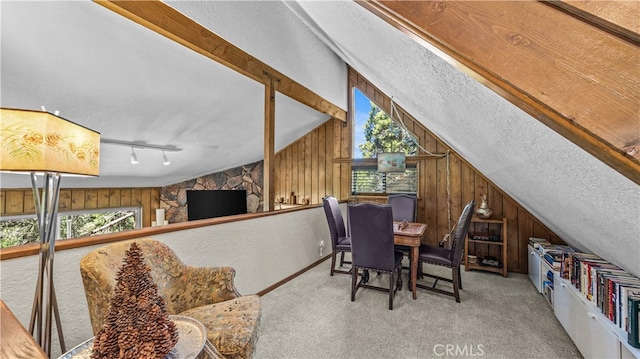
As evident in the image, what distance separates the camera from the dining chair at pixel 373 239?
250cm

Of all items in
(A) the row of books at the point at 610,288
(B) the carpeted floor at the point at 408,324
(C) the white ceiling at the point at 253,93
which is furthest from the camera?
(B) the carpeted floor at the point at 408,324

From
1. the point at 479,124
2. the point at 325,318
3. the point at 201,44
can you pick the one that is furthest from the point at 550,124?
the point at 201,44

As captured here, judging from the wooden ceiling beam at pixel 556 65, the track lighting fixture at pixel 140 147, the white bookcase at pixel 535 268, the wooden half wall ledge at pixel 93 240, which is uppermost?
the track lighting fixture at pixel 140 147

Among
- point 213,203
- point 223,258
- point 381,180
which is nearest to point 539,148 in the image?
point 223,258

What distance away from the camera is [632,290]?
1348 mm

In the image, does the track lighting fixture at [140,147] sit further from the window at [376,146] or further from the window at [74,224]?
the window at [376,146]

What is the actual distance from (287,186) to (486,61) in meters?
5.13

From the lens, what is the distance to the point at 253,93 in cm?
331

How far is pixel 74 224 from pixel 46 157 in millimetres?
4751

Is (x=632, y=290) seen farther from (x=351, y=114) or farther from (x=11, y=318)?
(x=351, y=114)

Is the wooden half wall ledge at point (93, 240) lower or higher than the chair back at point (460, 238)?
higher

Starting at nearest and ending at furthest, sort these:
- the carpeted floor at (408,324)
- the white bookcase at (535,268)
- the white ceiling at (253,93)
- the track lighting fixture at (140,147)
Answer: the white ceiling at (253,93), the carpeted floor at (408,324), the white bookcase at (535,268), the track lighting fixture at (140,147)

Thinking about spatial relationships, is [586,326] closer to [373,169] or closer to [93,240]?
[93,240]

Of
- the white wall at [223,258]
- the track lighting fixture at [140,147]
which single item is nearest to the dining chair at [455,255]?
the white wall at [223,258]
